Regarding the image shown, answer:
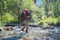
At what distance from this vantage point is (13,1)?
16.2m

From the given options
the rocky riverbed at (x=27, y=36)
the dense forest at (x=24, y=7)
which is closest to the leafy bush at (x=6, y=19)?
the dense forest at (x=24, y=7)

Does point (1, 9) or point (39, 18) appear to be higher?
point (1, 9)

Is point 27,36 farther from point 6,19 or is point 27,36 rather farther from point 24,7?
point 24,7

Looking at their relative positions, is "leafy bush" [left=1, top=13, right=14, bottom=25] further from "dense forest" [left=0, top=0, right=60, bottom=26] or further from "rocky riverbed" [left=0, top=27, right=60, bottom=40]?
"rocky riverbed" [left=0, top=27, right=60, bottom=40]

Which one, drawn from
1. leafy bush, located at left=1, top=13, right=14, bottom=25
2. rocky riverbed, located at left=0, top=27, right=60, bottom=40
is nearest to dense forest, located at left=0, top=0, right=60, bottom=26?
leafy bush, located at left=1, top=13, right=14, bottom=25

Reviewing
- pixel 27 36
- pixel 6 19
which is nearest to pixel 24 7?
pixel 6 19

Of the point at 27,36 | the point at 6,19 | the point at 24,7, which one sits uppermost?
the point at 24,7

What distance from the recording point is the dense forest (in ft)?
47.5

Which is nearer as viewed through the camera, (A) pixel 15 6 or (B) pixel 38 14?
(A) pixel 15 6

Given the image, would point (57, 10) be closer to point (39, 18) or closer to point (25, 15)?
point (39, 18)

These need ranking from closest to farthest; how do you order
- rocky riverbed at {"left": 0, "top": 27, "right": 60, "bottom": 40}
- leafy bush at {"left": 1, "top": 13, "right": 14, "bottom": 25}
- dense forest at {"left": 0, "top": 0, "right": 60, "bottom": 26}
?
rocky riverbed at {"left": 0, "top": 27, "right": 60, "bottom": 40}
leafy bush at {"left": 1, "top": 13, "right": 14, "bottom": 25}
dense forest at {"left": 0, "top": 0, "right": 60, "bottom": 26}

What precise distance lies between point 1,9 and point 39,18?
5.17 m

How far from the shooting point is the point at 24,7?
16.3 meters

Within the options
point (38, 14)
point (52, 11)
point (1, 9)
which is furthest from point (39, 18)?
point (1, 9)
